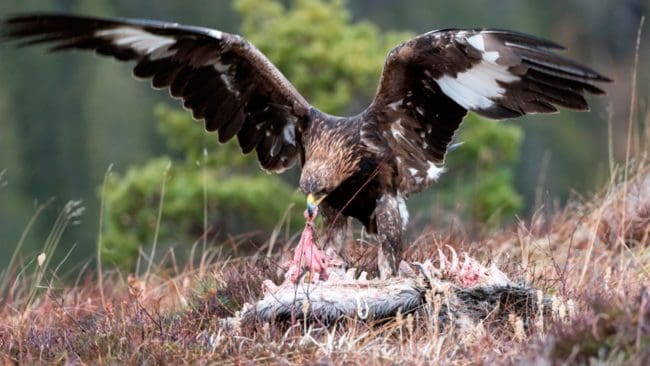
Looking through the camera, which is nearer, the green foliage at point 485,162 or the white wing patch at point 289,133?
the white wing patch at point 289,133

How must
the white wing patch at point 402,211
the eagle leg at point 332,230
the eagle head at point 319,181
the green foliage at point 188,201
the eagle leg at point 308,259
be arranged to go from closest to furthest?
the eagle leg at point 308,259
the eagle head at point 319,181
the white wing patch at point 402,211
the eagle leg at point 332,230
the green foliage at point 188,201

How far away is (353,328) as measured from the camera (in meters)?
4.74

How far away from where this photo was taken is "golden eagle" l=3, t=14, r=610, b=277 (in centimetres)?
551

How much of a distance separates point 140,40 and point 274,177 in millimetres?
8384

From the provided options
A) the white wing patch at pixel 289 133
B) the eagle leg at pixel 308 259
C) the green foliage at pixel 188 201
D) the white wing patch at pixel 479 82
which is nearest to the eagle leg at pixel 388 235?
the eagle leg at pixel 308 259

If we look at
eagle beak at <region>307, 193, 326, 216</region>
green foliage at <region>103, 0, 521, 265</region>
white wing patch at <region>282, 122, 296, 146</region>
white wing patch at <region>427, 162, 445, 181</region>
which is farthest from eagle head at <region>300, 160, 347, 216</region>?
green foliage at <region>103, 0, 521, 265</region>

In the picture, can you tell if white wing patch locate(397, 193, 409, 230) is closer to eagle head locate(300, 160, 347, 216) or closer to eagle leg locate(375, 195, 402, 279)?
eagle leg locate(375, 195, 402, 279)

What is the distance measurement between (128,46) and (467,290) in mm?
2400

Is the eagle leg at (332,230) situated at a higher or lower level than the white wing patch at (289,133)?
lower

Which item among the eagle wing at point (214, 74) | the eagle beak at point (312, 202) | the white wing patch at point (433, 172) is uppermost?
the eagle wing at point (214, 74)

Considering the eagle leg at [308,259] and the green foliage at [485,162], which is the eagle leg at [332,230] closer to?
the eagle leg at [308,259]

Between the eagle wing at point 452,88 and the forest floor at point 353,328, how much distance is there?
583mm

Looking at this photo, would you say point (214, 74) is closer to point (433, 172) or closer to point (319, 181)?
point (319, 181)

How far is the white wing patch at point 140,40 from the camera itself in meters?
5.93
